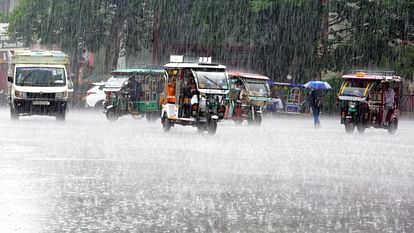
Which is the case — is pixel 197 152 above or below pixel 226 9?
below

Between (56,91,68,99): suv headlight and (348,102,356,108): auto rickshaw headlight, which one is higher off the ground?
(348,102,356,108): auto rickshaw headlight

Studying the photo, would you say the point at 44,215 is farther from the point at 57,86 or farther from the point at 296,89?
the point at 296,89

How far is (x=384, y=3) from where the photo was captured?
50.8 meters

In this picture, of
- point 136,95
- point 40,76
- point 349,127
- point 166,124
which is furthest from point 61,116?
point 349,127

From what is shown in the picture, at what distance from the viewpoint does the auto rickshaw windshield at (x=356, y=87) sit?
3234 cm

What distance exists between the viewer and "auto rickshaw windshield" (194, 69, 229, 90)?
28592 millimetres

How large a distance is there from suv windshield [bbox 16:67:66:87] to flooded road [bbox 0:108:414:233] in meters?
9.27

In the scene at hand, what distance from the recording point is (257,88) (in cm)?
3778

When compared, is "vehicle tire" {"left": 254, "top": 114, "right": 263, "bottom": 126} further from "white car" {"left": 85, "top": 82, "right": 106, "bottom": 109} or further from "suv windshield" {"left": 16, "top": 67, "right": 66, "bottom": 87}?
"white car" {"left": 85, "top": 82, "right": 106, "bottom": 109}

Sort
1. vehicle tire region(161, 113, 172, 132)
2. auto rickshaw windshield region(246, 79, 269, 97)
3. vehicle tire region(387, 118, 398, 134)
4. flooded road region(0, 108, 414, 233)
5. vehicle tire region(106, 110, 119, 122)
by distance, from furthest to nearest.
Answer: auto rickshaw windshield region(246, 79, 269, 97), vehicle tire region(106, 110, 119, 122), vehicle tire region(387, 118, 398, 134), vehicle tire region(161, 113, 172, 132), flooded road region(0, 108, 414, 233)

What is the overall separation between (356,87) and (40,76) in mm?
10520

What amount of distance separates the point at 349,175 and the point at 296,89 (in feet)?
114

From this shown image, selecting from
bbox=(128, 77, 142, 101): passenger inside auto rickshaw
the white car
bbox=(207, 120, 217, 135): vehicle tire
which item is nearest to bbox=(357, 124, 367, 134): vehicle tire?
bbox=(207, 120, 217, 135): vehicle tire

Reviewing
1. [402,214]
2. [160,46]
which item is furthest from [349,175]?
[160,46]
